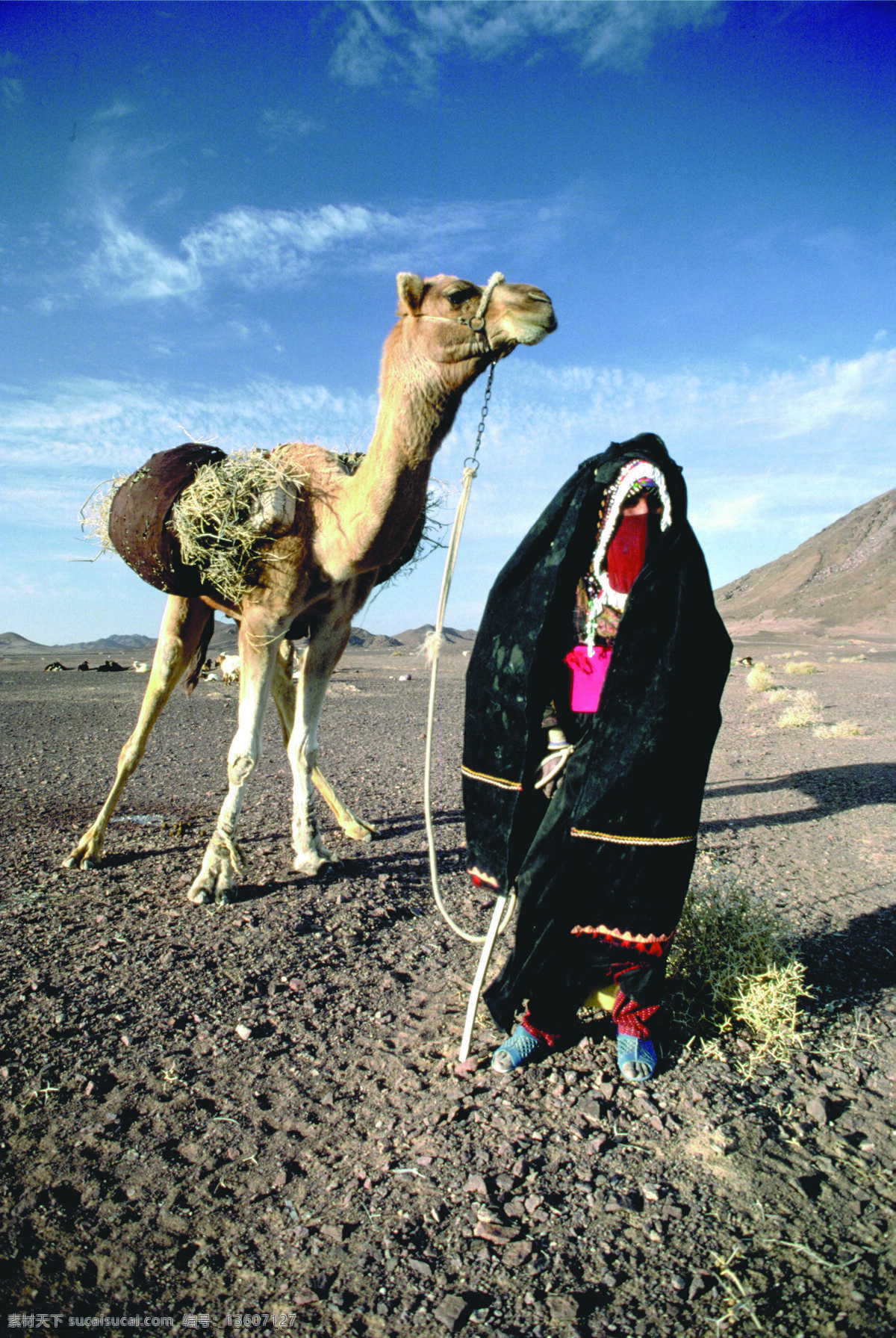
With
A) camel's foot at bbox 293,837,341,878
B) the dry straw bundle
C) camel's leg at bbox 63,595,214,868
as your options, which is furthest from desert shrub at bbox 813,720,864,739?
the dry straw bundle

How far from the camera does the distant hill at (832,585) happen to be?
62.0 meters

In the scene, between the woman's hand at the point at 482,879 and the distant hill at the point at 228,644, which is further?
the distant hill at the point at 228,644

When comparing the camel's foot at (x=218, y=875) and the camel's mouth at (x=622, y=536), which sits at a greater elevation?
the camel's mouth at (x=622, y=536)

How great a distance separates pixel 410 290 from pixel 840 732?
35.7 feet

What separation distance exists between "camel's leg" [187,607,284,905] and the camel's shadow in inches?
160

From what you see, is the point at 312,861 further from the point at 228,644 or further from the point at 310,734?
the point at 228,644

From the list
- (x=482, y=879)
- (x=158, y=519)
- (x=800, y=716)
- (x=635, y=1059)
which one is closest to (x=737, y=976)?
(x=635, y=1059)

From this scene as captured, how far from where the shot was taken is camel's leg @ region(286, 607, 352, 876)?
5.19 meters

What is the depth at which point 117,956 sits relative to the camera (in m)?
3.90

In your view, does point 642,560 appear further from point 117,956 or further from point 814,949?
point 117,956

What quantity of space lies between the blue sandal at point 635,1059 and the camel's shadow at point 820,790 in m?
4.09

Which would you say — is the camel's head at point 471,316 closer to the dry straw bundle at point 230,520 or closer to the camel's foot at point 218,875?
the dry straw bundle at point 230,520

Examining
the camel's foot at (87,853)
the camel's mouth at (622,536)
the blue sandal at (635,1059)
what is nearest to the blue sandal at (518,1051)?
the blue sandal at (635,1059)

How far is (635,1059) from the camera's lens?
9.53ft
